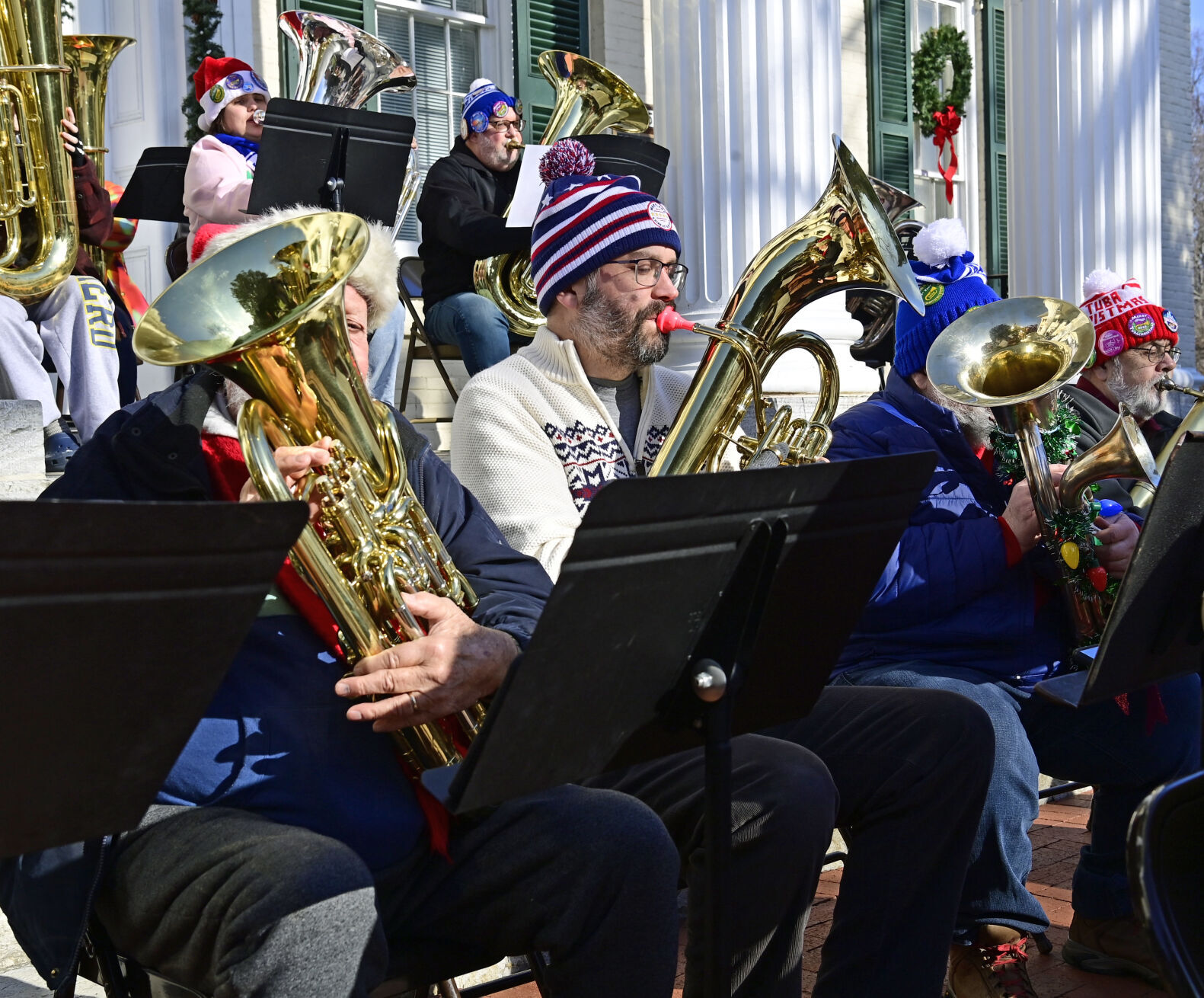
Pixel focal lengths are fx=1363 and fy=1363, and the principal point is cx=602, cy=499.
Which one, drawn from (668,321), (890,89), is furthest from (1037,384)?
(890,89)

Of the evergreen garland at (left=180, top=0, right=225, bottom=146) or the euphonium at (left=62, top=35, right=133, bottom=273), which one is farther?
the evergreen garland at (left=180, top=0, right=225, bottom=146)

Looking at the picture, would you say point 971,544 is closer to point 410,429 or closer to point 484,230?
point 410,429

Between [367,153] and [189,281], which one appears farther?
[367,153]

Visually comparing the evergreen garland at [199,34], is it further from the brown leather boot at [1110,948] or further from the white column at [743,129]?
the brown leather boot at [1110,948]

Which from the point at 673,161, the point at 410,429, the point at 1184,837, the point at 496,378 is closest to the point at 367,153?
the point at 673,161

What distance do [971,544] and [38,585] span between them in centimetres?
203

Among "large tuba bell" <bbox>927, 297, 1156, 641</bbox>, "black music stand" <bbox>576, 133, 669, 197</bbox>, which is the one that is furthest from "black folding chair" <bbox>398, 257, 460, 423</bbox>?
"large tuba bell" <bbox>927, 297, 1156, 641</bbox>

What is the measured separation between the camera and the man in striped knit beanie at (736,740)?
2195 mm

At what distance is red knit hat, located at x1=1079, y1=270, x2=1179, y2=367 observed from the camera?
13.7 feet

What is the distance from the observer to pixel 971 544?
284 cm

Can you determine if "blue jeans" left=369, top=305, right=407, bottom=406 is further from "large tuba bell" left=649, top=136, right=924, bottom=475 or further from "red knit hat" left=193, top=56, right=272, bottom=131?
"large tuba bell" left=649, top=136, right=924, bottom=475

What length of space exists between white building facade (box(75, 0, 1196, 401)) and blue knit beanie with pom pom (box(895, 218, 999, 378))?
1754 millimetres

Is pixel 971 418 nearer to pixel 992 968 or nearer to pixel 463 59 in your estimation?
pixel 992 968

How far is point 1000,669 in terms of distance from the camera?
289 centimetres
